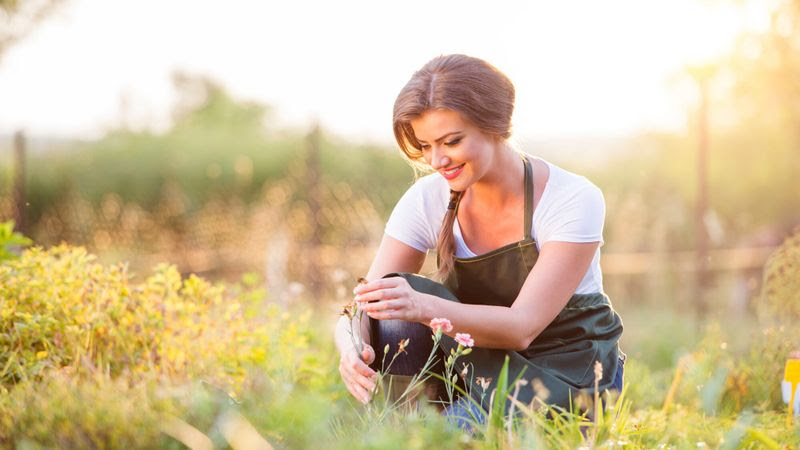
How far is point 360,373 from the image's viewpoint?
273 centimetres

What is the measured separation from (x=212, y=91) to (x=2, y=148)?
499 centimetres

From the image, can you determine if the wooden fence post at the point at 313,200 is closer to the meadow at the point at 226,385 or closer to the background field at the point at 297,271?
the background field at the point at 297,271

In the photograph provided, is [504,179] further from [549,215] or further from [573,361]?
[573,361]

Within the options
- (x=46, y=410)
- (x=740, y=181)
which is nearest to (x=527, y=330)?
(x=46, y=410)

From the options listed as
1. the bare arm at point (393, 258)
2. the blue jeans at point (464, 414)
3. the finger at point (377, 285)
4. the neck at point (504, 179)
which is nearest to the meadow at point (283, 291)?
the blue jeans at point (464, 414)

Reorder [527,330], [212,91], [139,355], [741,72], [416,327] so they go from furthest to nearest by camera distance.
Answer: [212,91]
[741,72]
[139,355]
[416,327]
[527,330]

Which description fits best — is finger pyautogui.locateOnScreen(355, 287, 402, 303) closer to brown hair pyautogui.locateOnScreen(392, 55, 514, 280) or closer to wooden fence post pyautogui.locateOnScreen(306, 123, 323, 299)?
brown hair pyautogui.locateOnScreen(392, 55, 514, 280)

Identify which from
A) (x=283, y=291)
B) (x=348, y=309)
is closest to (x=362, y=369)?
(x=348, y=309)

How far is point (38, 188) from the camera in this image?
9055 millimetres

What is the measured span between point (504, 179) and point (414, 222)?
379mm

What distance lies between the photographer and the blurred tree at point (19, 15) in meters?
6.85

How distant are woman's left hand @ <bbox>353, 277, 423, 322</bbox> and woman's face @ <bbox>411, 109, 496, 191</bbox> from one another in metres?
0.54

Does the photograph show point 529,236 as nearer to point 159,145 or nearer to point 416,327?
point 416,327

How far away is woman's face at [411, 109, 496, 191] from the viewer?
2.89 meters
